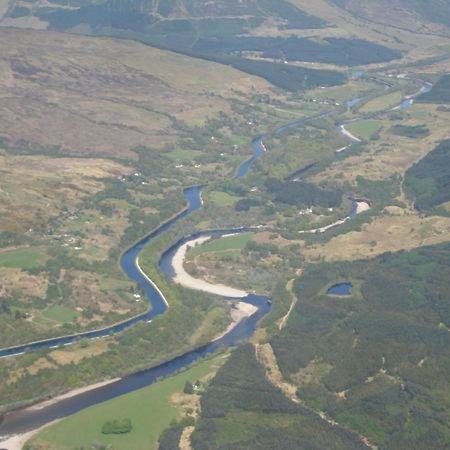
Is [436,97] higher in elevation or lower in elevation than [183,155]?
higher

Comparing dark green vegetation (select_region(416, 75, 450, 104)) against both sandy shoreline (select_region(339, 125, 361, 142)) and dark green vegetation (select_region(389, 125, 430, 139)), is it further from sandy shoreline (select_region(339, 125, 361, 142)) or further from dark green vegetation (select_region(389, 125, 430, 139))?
sandy shoreline (select_region(339, 125, 361, 142))

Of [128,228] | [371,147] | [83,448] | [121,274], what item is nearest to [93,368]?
[83,448]

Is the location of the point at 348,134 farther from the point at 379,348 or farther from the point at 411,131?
the point at 379,348

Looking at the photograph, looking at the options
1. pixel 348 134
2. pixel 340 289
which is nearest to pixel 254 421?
pixel 340 289

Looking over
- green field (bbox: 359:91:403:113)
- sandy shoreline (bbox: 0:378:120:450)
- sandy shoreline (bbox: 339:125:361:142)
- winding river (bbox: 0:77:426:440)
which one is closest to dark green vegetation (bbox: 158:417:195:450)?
winding river (bbox: 0:77:426:440)

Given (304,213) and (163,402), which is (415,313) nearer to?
(163,402)

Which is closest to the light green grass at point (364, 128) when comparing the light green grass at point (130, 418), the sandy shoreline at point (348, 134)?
the sandy shoreline at point (348, 134)

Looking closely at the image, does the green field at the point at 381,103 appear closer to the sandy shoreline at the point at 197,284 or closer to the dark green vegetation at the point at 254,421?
the sandy shoreline at the point at 197,284
